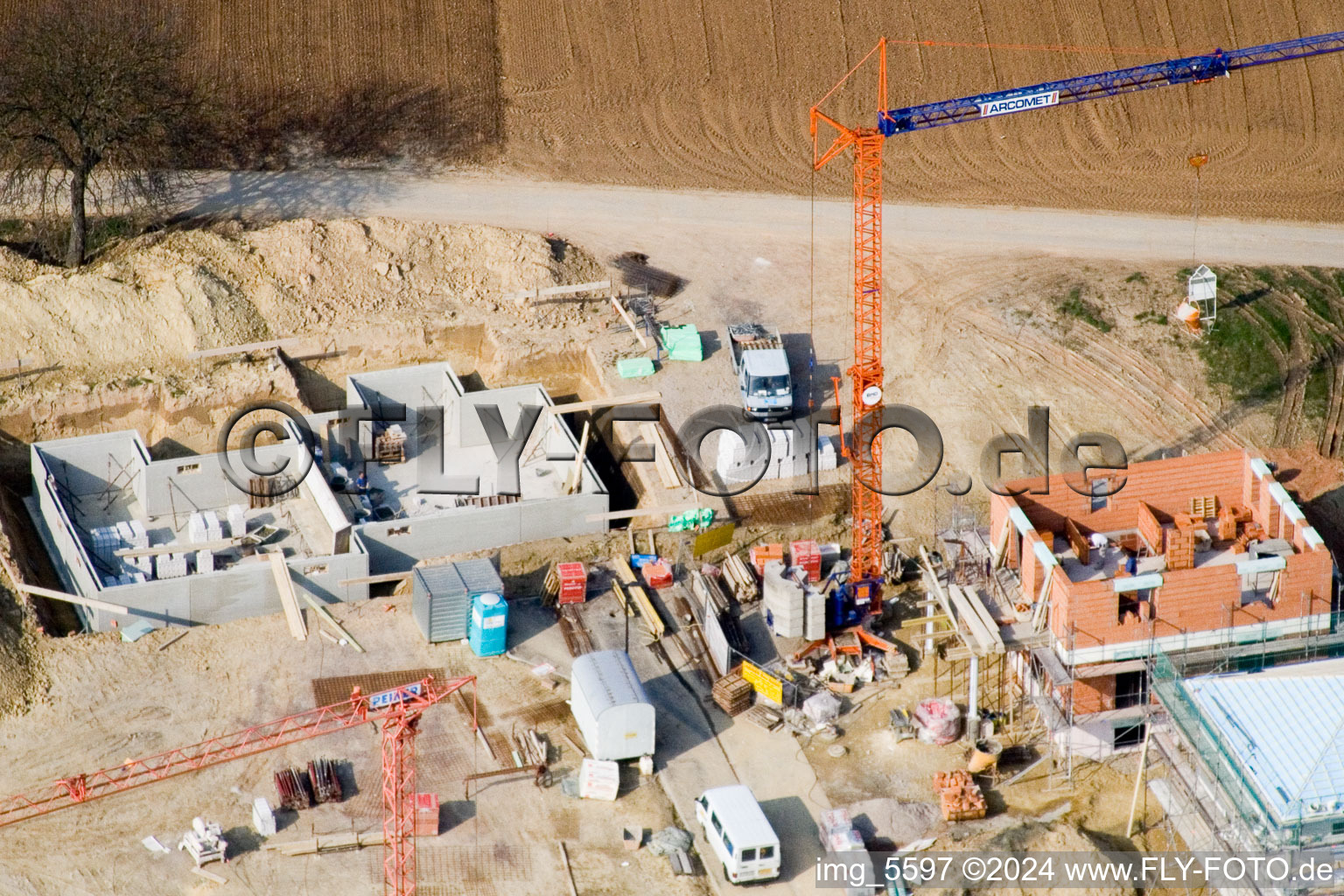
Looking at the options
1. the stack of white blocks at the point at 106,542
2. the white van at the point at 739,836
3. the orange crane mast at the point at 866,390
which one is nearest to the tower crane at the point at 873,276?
the orange crane mast at the point at 866,390

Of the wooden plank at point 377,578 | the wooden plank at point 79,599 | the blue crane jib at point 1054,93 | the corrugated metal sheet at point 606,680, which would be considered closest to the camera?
the corrugated metal sheet at point 606,680

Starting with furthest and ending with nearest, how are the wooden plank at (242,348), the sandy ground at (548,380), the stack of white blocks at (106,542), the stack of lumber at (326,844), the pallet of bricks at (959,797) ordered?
the wooden plank at (242,348) < the stack of white blocks at (106,542) < the pallet of bricks at (959,797) < the sandy ground at (548,380) < the stack of lumber at (326,844)

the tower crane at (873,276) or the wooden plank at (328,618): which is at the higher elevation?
the tower crane at (873,276)

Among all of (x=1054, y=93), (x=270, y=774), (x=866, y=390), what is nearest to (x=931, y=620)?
(x=866, y=390)

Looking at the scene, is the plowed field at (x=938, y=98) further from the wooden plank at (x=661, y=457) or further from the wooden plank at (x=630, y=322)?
the wooden plank at (x=661, y=457)

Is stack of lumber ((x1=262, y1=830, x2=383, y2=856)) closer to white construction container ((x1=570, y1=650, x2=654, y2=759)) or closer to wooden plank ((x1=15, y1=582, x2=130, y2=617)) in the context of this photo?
white construction container ((x1=570, y1=650, x2=654, y2=759))

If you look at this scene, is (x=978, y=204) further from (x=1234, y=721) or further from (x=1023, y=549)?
(x=1234, y=721)
